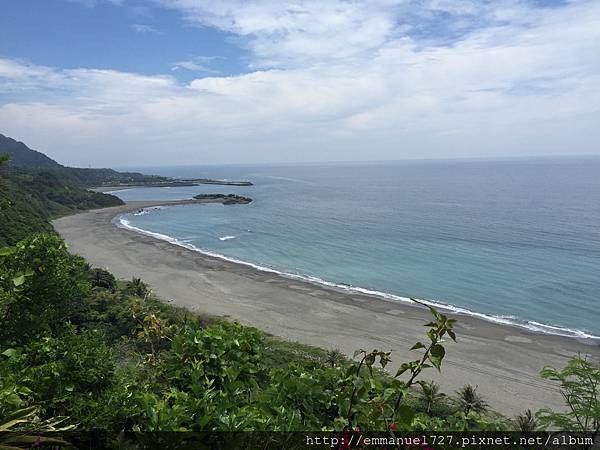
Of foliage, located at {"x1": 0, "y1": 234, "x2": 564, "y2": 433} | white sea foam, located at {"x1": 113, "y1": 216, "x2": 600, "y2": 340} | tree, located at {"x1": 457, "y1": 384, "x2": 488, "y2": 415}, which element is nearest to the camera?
foliage, located at {"x1": 0, "y1": 234, "x2": 564, "y2": 433}

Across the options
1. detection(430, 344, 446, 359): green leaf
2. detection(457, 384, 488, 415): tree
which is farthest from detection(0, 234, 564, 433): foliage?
detection(457, 384, 488, 415): tree

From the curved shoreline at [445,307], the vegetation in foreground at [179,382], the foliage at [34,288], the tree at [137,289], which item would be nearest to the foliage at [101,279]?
the tree at [137,289]

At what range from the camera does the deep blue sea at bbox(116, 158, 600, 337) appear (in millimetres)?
37812

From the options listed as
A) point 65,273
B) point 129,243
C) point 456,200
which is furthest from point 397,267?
point 456,200

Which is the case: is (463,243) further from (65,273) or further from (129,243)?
(65,273)

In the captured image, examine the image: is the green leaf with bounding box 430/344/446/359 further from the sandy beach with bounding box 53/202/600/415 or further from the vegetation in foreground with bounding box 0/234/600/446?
the sandy beach with bounding box 53/202/600/415

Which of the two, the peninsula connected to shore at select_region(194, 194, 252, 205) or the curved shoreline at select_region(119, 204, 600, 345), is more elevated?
the peninsula connected to shore at select_region(194, 194, 252, 205)

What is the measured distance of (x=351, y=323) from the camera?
107 feet

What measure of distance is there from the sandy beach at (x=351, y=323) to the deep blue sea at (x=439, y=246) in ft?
11.9

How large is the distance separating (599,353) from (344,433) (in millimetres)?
32564

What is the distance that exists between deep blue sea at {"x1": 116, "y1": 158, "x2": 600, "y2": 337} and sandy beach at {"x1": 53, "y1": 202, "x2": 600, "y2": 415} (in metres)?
3.61

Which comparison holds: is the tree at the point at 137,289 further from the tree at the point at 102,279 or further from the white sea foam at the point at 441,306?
the white sea foam at the point at 441,306

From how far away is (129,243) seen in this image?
6128cm

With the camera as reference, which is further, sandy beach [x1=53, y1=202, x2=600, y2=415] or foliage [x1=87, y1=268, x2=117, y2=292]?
foliage [x1=87, y1=268, x2=117, y2=292]
